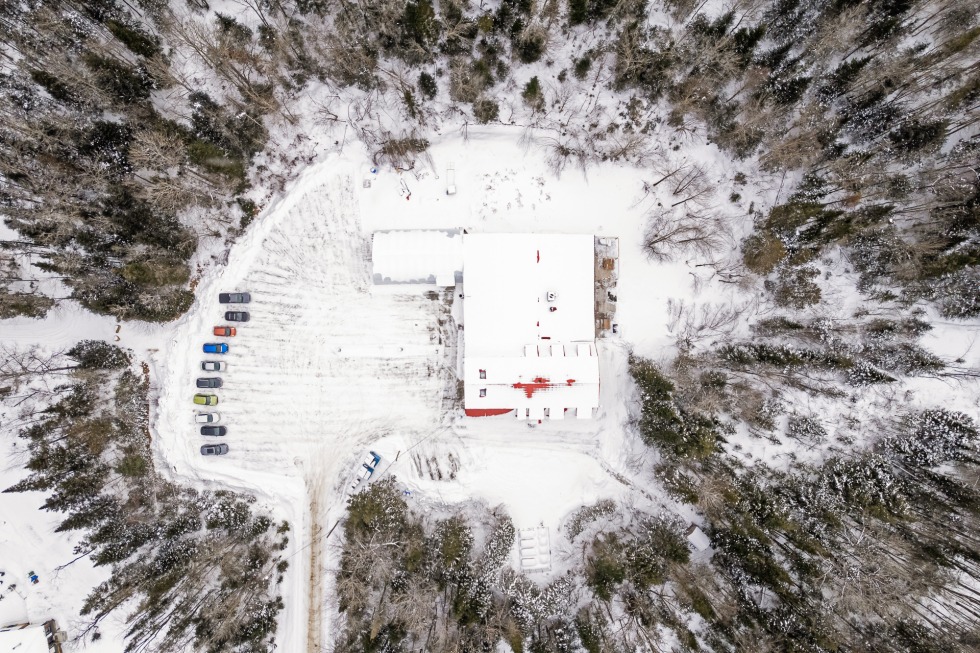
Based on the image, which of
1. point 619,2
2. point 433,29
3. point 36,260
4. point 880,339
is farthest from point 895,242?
point 36,260

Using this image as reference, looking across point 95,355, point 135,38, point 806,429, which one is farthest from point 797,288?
point 95,355

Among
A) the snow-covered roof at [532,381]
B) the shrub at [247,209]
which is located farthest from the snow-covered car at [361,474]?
the shrub at [247,209]

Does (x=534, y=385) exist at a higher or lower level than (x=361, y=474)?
higher

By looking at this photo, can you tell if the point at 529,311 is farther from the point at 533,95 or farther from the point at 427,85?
the point at 427,85

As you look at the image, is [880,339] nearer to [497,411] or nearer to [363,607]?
[497,411]

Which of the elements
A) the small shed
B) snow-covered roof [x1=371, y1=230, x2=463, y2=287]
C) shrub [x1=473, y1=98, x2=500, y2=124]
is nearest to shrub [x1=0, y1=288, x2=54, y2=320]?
snow-covered roof [x1=371, y1=230, x2=463, y2=287]

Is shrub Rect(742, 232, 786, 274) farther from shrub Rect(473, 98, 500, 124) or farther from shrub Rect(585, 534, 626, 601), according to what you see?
shrub Rect(585, 534, 626, 601)

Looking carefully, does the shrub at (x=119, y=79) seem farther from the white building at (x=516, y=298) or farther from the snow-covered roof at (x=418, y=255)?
the white building at (x=516, y=298)
